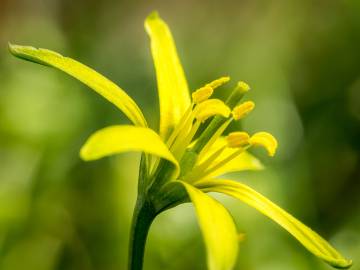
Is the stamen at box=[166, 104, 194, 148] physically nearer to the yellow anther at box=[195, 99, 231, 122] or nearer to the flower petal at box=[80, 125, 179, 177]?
the yellow anther at box=[195, 99, 231, 122]

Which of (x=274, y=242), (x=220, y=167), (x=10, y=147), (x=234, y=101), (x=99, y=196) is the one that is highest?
(x=234, y=101)

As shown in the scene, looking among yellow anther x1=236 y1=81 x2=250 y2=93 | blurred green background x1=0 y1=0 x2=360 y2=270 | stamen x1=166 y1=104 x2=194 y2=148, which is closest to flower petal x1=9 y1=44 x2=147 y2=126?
stamen x1=166 y1=104 x2=194 y2=148

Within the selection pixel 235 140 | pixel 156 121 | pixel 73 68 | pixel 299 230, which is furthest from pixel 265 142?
pixel 156 121

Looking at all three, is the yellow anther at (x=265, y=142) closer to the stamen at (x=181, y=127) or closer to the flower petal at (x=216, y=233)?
the stamen at (x=181, y=127)

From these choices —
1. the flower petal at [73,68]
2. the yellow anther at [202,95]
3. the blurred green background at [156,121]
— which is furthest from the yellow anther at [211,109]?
the blurred green background at [156,121]

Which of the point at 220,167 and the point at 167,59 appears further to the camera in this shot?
the point at 167,59

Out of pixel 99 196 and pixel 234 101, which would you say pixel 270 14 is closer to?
pixel 99 196

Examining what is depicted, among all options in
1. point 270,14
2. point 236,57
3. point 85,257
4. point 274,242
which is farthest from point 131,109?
point 270,14
